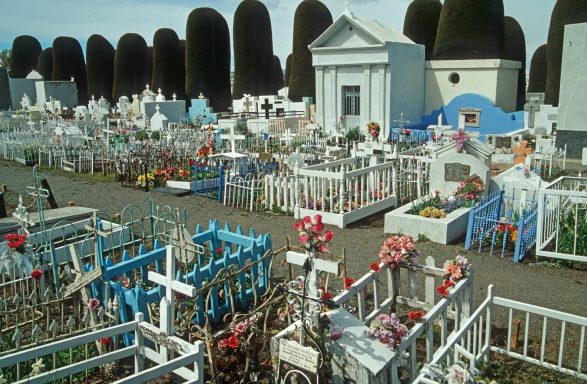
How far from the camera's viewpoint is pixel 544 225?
28.3 feet

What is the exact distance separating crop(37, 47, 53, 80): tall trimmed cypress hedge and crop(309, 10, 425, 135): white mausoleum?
36.1 metres

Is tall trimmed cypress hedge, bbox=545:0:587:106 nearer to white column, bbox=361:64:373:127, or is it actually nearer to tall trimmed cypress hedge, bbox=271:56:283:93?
white column, bbox=361:64:373:127

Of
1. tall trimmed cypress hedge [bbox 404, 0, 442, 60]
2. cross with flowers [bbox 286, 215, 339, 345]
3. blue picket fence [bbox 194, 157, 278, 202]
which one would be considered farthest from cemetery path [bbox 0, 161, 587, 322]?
tall trimmed cypress hedge [bbox 404, 0, 442, 60]

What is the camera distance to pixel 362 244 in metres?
9.52

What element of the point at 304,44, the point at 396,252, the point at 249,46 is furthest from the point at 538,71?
the point at 396,252

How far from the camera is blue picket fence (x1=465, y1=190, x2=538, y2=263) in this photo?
8594 millimetres

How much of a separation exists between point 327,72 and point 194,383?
22502mm

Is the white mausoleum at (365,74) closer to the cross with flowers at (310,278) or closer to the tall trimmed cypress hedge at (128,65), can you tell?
the cross with flowers at (310,278)

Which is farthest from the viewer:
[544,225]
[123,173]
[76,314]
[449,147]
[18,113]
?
[18,113]

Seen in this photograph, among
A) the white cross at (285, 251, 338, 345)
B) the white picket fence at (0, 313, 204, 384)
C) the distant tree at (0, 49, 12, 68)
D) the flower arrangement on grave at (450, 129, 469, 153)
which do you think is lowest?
the white picket fence at (0, 313, 204, 384)

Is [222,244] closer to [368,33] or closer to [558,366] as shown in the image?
[558,366]

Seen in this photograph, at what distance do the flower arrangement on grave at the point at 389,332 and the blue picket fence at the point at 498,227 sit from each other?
5307 mm

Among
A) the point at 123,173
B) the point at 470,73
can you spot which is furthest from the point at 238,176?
the point at 470,73

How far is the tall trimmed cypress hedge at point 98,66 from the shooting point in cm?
4416
